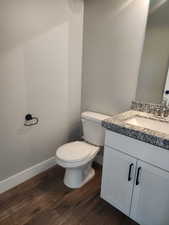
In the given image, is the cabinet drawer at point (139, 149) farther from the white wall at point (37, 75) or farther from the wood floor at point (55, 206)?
the white wall at point (37, 75)

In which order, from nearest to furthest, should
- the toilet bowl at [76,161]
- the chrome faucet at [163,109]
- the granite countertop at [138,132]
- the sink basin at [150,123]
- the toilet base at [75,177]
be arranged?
the granite countertop at [138,132]
the sink basin at [150,123]
the chrome faucet at [163,109]
the toilet bowl at [76,161]
the toilet base at [75,177]

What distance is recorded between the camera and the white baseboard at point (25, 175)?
5.95 ft

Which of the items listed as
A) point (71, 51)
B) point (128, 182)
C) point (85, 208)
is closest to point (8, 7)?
point (71, 51)

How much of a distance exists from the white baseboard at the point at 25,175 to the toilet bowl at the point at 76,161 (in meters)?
0.39

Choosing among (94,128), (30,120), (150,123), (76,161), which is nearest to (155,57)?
(150,123)

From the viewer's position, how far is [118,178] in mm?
1477

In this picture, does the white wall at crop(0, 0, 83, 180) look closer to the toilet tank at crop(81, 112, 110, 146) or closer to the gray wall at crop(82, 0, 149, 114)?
the gray wall at crop(82, 0, 149, 114)

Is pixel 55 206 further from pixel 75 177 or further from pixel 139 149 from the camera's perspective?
pixel 139 149

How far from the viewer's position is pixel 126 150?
1.35 m

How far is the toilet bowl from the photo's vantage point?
1733mm

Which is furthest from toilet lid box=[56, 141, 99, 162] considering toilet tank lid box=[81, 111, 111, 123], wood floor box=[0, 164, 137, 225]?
wood floor box=[0, 164, 137, 225]

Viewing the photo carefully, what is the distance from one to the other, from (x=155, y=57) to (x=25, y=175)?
1.95 meters

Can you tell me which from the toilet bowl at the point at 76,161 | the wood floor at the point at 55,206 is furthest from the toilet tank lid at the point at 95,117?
the wood floor at the point at 55,206

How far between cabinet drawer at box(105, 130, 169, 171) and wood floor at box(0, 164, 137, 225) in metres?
0.71
